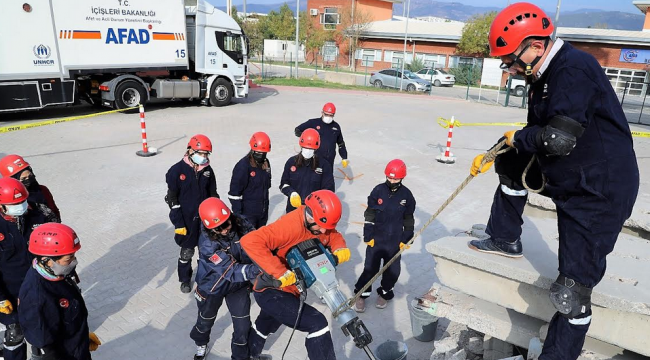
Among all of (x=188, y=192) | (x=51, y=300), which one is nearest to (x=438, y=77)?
(x=188, y=192)

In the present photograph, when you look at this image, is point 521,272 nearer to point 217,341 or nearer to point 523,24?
point 523,24

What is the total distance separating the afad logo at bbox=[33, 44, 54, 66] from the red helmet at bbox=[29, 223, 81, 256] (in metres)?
13.1

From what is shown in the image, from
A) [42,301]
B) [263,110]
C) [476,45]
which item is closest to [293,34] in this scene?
[476,45]

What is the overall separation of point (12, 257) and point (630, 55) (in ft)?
133

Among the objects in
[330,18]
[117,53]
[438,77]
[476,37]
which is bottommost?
[438,77]

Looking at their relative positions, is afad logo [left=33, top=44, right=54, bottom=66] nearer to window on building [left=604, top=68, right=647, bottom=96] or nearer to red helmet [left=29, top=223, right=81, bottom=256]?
red helmet [left=29, top=223, right=81, bottom=256]

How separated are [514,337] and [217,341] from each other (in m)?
2.95

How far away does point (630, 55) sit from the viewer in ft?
110

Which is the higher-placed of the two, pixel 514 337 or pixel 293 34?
pixel 293 34

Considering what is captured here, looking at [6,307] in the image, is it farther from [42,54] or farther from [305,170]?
[42,54]

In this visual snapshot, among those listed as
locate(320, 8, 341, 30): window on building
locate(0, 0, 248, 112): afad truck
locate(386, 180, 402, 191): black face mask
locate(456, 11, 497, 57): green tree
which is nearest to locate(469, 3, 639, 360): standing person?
locate(386, 180, 402, 191): black face mask

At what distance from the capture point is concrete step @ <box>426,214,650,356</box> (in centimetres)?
299

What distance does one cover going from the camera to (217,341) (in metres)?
4.75

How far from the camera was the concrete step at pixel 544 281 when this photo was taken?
2.99m
